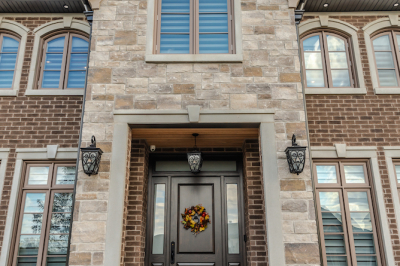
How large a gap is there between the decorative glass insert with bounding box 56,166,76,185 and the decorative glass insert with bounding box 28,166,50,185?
220 millimetres

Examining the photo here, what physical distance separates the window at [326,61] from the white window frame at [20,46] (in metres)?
5.61

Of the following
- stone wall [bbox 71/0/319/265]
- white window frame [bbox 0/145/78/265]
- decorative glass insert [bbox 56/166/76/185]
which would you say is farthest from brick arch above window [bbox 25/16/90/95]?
decorative glass insert [bbox 56/166/76/185]

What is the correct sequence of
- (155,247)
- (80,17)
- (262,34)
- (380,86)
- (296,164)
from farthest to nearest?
(80,17) → (380,86) → (155,247) → (262,34) → (296,164)

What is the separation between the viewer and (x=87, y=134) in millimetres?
5227

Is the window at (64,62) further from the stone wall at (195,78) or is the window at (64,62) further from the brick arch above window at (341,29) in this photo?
the brick arch above window at (341,29)

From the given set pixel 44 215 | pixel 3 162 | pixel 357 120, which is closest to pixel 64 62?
pixel 3 162

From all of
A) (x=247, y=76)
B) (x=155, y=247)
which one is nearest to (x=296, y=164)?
(x=247, y=76)

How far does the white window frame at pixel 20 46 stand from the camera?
675 centimetres

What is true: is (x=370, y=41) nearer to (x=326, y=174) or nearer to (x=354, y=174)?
(x=354, y=174)

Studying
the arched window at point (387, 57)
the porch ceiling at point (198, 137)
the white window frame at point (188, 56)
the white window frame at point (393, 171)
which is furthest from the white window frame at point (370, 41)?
the white window frame at point (188, 56)

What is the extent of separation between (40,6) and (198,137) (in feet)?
14.0

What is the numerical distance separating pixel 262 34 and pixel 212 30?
85 centimetres

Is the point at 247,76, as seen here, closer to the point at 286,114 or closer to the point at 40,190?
the point at 286,114

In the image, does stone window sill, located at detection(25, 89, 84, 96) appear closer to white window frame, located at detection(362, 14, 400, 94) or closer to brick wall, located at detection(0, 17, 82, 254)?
brick wall, located at detection(0, 17, 82, 254)
